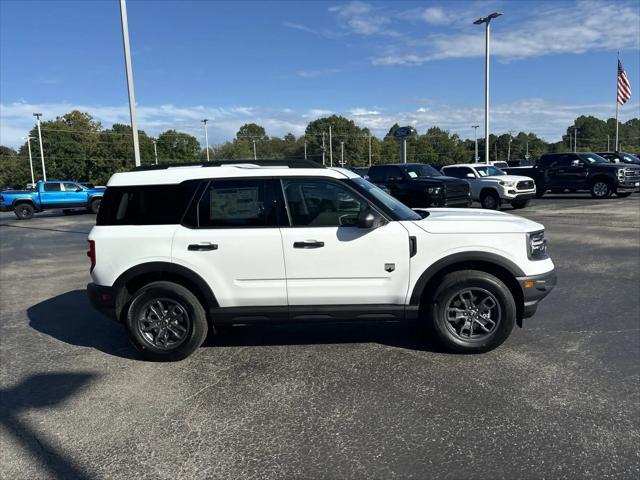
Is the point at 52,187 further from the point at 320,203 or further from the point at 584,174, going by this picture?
the point at 584,174

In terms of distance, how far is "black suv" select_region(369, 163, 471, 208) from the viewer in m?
15.4

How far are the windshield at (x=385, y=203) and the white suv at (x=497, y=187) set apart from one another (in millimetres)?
14291

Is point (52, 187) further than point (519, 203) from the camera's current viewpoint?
Yes

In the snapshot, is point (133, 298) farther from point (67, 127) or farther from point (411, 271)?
point (67, 127)

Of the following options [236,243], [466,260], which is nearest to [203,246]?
[236,243]

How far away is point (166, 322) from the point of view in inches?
185

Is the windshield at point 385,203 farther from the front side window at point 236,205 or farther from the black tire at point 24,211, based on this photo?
the black tire at point 24,211

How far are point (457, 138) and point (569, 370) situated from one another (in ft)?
412

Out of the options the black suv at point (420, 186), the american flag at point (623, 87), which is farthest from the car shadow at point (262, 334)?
the american flag at point (623, 87)

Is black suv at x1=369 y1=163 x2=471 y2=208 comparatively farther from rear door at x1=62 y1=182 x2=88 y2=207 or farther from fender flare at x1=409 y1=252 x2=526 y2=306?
rear door at x1=62 y1=182 x2=88 y2=207

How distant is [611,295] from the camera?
6.52 metres

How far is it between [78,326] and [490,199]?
15897 mm

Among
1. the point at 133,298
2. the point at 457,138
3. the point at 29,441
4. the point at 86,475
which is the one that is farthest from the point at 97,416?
the point at 457,138

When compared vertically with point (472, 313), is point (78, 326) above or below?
below
